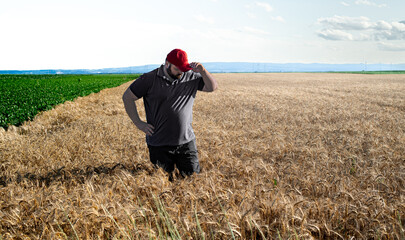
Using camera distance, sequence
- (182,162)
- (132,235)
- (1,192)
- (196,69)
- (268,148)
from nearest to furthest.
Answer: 1. (132,235)
2. (196,69)
3. (1,192)
4. (182,162)
5. (268,148)

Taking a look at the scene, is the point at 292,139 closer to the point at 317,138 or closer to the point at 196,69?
the point at 317,138

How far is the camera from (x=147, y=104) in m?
4.04

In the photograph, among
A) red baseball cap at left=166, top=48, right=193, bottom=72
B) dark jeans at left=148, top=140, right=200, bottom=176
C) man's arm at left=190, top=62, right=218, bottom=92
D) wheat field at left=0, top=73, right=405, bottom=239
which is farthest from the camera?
dark jeans at left=148, top=140, right=200, bottom=176

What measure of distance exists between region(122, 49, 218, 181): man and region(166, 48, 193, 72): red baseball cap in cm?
11

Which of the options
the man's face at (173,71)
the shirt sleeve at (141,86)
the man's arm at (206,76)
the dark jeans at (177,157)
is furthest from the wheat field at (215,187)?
the man's face at (173,71)

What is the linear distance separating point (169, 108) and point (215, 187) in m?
1.35

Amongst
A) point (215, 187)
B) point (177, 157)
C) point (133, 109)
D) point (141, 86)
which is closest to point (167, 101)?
point (141, 86)

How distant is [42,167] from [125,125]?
3.87 m

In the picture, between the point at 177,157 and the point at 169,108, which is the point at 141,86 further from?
the point at 177,157

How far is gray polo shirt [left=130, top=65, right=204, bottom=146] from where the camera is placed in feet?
12.5

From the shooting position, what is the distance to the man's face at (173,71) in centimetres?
361

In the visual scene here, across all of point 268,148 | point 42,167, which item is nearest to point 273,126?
point 268,148

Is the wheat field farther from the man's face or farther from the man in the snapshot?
the man's face

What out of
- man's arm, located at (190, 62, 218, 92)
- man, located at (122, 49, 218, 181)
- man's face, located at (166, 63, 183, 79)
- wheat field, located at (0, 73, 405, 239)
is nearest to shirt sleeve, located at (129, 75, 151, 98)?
man, located at (122, 49, 218, 181)
